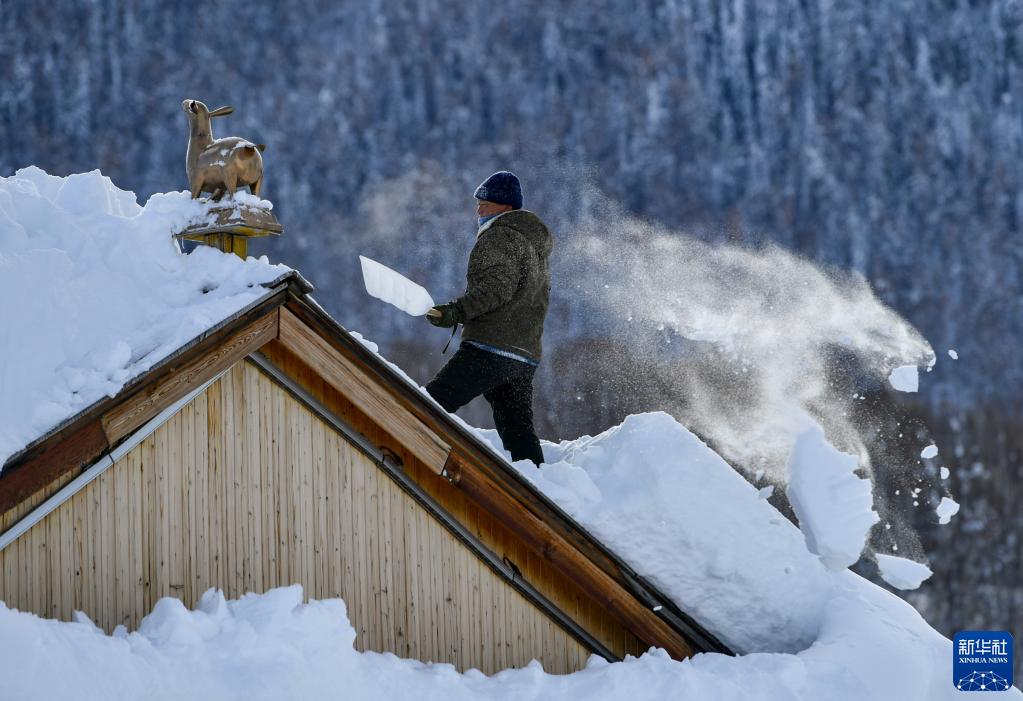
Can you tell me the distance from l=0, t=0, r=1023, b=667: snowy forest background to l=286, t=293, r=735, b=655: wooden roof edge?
→ 31.0 metres

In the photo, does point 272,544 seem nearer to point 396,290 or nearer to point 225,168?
point 396,290

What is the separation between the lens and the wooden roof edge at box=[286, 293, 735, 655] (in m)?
4.32

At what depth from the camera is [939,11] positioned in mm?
71375

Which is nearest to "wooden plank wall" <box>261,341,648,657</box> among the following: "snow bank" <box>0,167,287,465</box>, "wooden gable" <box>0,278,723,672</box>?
"wooden gable" <box>0,278,723,672</box>

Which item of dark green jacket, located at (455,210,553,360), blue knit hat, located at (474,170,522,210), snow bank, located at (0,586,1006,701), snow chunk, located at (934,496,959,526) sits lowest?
snow bank, located at (0,586,1006,701)

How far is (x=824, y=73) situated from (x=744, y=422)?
70361 millimetres

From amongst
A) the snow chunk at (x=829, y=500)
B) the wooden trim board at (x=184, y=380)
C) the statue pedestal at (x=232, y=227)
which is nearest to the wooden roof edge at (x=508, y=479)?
the wooden trim board at (x=184, y=380)

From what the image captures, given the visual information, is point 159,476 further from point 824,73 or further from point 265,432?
point 824,73

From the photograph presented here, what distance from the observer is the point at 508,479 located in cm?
451

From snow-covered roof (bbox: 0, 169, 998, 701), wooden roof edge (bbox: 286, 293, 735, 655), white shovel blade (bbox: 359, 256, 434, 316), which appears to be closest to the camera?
snow-covered roof (bbox: 0, 169, 998, 701)

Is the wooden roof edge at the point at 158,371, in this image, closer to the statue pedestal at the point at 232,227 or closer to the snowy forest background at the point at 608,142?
the statue pedestal at the point at 232,227

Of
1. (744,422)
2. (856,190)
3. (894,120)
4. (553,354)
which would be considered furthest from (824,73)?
(744,422)

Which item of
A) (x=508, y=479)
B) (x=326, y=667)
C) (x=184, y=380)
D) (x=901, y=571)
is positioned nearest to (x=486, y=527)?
(x=508, y=479)

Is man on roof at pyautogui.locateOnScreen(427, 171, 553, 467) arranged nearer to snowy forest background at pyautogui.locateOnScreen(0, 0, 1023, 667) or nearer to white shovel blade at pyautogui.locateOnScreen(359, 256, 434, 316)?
white shovel blade at pyautogui.locateOnScreen(359, 256, 434, 316)
